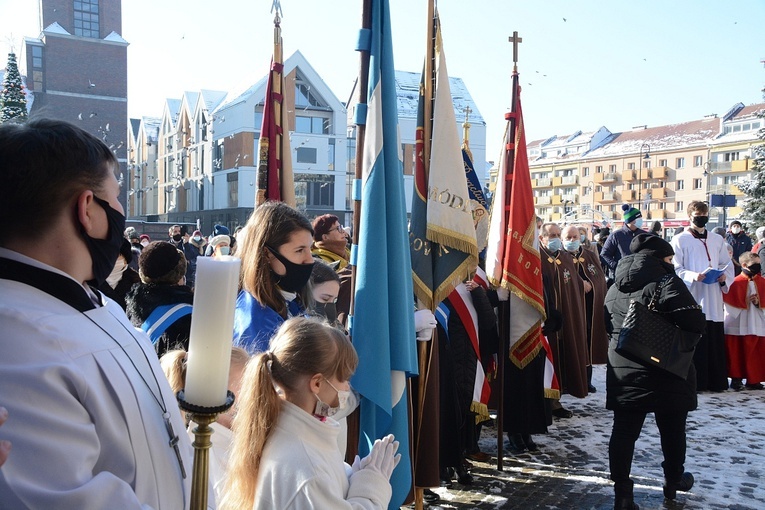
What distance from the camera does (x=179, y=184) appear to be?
52562 millimetres

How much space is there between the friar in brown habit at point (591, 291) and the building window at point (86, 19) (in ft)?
170

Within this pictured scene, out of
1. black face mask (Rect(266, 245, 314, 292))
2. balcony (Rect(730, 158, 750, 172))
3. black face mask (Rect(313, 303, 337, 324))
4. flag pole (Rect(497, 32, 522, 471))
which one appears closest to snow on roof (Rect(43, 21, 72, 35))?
flag pole (Rect(497, 32, 522, 471))

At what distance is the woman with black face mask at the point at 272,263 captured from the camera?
335cm

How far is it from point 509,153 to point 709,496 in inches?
136

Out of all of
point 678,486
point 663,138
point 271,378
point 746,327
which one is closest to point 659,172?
point 663,138

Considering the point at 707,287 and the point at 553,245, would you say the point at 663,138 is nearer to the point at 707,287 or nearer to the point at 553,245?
the point at 707,287

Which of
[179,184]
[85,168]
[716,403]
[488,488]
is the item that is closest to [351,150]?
[179,184]

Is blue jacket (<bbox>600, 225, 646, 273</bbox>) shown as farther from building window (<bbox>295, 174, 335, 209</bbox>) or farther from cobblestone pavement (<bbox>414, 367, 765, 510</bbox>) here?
building window (<bbox>295, 174, 335, 209</bbox>)

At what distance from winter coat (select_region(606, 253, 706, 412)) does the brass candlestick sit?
4.16 m

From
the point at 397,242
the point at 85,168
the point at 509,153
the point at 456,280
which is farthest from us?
the point at 509,153

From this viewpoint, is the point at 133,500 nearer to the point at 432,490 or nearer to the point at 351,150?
the point at 432,490

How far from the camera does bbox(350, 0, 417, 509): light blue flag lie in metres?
3.70

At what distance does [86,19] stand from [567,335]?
53.7 metres

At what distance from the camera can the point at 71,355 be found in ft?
4.42
